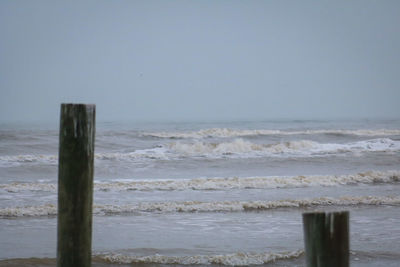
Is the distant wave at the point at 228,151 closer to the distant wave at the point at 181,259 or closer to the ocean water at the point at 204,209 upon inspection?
the ocean water at the point at 204,209

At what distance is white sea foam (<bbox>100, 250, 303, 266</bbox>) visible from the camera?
19.6 ft

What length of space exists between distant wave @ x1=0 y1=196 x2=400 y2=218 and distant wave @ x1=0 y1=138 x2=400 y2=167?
28.5ft

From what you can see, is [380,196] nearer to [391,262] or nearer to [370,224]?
[370,224]

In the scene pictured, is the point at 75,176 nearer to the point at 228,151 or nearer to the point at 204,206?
the point at 204,206

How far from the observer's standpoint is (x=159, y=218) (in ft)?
28.4

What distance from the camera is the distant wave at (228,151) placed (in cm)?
1864

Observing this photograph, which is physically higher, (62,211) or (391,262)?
(62,211)

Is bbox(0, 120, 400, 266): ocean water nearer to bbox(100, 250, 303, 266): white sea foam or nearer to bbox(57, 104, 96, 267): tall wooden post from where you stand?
bbox(100, 250, 303, 266): white sea foam

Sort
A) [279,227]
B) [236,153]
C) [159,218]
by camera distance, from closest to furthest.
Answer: [279,227] < [159,218] < [236,153]

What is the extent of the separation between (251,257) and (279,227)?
6.48ft

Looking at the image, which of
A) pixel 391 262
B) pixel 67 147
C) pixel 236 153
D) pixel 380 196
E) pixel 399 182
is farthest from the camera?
pixel 236 153

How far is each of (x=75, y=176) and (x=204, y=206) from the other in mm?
5937

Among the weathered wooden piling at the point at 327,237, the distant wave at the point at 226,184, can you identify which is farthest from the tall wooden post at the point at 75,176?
the distant wave at the point at 226,184

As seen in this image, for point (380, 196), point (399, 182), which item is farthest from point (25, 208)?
point (399, 182)
